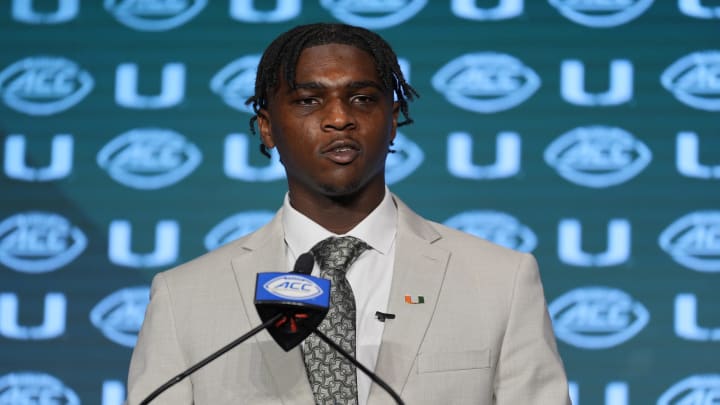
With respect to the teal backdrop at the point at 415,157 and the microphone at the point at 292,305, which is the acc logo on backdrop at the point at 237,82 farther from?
the microphone at the point at 292,305

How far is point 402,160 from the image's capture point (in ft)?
12.6

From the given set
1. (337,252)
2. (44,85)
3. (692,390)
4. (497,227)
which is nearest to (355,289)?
(337,252)

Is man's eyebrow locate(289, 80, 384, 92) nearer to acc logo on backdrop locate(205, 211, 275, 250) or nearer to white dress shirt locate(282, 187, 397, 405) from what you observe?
white dress shirt locate(282, 187, 397, 405)

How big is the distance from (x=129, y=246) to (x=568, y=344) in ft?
4.97

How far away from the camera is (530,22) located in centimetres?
393

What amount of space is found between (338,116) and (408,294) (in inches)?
15.4

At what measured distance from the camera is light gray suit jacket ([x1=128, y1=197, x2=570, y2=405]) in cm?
226

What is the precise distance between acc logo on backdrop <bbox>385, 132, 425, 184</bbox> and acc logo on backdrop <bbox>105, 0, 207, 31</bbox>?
0.87m

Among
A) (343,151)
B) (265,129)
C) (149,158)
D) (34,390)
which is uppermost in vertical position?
(343,151)

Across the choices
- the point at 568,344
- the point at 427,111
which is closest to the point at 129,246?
the point at 427,111

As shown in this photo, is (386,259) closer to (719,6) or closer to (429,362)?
(429,362)

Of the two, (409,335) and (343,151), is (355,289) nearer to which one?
(409,335)

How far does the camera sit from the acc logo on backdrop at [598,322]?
3.74 meters

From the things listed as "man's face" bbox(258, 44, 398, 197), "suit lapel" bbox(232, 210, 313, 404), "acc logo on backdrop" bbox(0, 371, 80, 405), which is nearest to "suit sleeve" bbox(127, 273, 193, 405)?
"suit lapel" bbox(232, 210, 313, 404)
